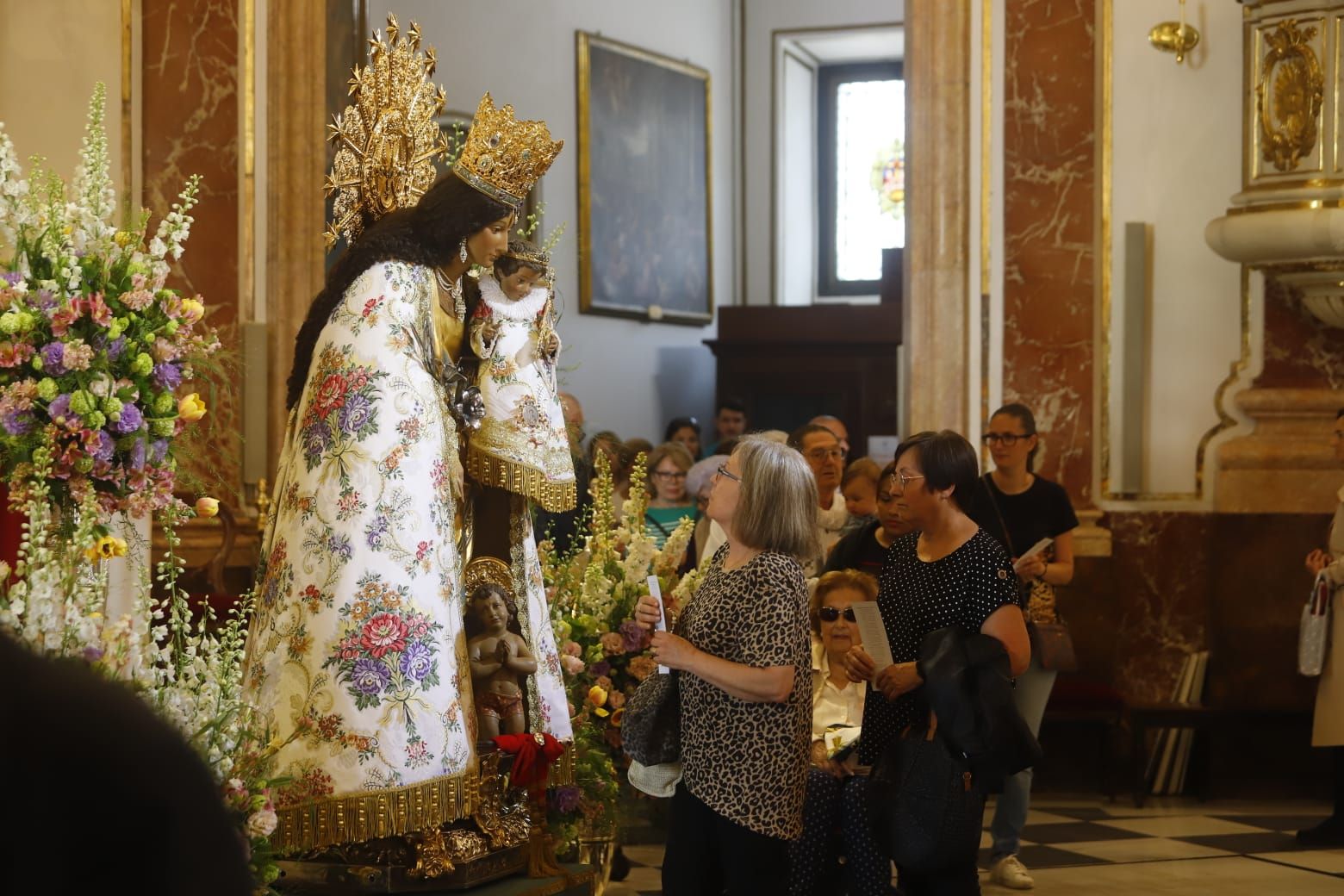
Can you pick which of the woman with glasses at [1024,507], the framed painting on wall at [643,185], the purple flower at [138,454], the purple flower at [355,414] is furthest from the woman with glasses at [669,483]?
the framed painting on wall at [643,185]

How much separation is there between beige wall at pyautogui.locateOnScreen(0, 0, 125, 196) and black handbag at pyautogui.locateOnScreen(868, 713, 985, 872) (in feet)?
20.5

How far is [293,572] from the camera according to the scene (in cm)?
429

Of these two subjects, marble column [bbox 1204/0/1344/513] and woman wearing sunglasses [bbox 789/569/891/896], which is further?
marble column [bbox 1204/0/1344/513]

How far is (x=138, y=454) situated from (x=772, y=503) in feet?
4.94

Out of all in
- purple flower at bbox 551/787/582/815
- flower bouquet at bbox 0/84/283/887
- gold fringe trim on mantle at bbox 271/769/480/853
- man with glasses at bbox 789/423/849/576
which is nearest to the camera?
flower bouquet at bbox 0/84/283/887

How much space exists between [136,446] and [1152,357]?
6.39 metres

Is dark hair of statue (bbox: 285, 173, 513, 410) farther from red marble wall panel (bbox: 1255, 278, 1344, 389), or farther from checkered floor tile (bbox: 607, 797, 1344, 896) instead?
red marble wall panel (bbox: 1255, 278, 1344, 389)

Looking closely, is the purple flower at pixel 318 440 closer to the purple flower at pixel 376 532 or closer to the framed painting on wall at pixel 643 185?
the purple flower at pixel 376 532

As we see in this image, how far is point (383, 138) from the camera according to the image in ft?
15.7

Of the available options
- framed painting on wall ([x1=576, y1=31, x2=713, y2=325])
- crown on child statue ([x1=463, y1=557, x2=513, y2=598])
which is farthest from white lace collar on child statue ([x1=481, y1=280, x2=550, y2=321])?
framed painting on wall ([x1=576, y1=31, x2=713, y2=325])

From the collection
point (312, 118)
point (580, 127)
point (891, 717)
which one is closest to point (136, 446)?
point (891, 717)

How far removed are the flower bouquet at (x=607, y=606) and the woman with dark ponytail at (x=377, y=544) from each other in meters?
1.36

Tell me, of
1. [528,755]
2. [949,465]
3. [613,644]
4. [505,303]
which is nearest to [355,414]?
[505,303]

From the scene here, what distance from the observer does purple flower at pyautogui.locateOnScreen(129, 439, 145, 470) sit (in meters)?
3.76
